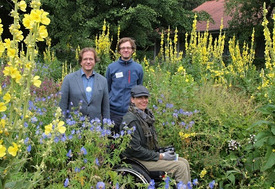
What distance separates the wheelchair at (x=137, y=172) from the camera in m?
3.24

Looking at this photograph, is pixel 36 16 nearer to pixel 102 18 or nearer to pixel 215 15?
pixel 102 18

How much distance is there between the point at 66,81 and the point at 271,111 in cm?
232

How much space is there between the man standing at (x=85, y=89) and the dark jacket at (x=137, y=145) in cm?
70

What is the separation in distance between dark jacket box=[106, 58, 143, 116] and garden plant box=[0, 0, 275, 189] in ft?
1.82

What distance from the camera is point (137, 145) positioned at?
3428 millimetres

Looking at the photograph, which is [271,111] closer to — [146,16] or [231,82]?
[231,82]

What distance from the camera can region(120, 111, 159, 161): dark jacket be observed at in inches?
134

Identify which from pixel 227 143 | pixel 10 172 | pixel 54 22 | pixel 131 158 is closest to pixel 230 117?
pixel 227 143

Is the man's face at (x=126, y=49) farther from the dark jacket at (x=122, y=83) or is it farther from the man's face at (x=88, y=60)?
the man's face at (x=88, y=60)

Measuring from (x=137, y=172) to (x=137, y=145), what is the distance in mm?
292

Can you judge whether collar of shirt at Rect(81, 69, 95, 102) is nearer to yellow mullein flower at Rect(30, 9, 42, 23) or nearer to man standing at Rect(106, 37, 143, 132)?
man standing at Rect(106, 37, 143, 132)

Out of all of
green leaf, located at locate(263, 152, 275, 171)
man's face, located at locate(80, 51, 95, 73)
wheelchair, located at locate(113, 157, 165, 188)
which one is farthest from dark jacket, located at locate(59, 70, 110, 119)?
green leaf, located at locate(263, 152, 275, 171)

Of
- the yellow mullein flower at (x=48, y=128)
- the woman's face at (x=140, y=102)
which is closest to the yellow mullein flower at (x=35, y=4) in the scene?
the yellow mullein flower at (x=48, y=128)

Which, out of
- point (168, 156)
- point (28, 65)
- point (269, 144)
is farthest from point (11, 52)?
point (269, 144)
